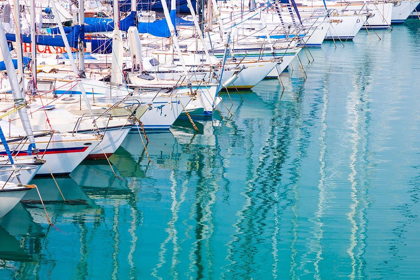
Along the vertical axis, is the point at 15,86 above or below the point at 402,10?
above

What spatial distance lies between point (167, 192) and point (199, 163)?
400cm

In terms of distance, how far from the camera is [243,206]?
2228 cm

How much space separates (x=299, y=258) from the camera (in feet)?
60.4

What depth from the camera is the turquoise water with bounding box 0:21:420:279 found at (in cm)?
1809

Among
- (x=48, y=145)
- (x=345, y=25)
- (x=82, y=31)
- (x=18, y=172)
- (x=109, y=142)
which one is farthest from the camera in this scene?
(x=345, y=25)

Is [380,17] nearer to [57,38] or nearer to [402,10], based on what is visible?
[402,10]

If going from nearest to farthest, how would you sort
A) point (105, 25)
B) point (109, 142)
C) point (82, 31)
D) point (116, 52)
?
point (109, 142), point (82, 31), point (116, 52), point (105, 25)

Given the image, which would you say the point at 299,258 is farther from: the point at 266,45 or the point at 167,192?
the point at 266,45

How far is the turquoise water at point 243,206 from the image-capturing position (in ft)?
59.4

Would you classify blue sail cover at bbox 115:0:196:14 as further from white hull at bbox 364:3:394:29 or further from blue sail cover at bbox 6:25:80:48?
white hull at bbox 364:3:394:29

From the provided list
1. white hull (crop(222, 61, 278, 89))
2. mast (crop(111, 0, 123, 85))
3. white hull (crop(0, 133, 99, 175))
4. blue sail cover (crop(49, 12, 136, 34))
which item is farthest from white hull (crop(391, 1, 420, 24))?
white hull (crop(0, 133, 99, 175))

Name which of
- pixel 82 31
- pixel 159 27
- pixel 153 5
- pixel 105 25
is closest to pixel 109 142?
pixel 82 31

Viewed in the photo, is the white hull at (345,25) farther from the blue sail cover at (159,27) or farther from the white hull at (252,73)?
the blue sail cover at (159,27)

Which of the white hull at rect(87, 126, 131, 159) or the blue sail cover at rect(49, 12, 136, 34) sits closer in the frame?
the white hull at rect(87, 126, 131, 159)
